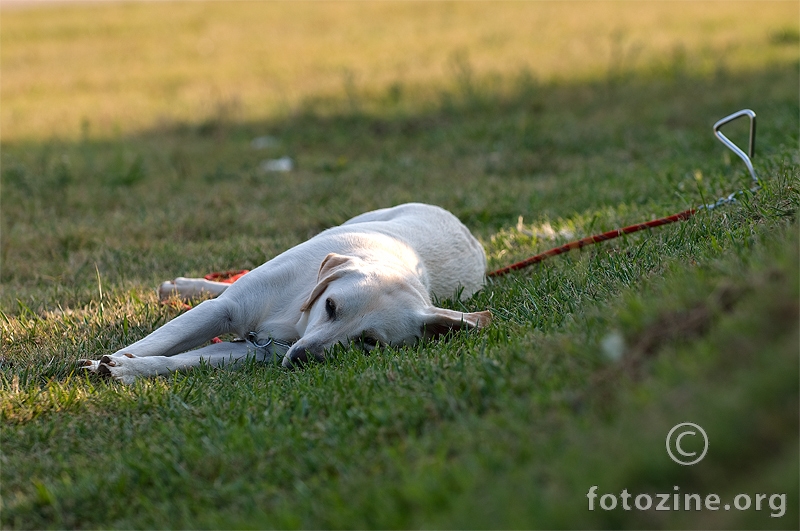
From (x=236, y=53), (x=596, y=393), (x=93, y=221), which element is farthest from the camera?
(x=236, y=53)

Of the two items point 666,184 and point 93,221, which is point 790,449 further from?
point 93,221

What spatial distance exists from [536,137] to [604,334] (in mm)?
7885

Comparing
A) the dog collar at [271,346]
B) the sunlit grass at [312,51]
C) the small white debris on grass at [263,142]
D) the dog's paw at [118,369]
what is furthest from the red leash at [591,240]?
the sunlit grass at [312,51]

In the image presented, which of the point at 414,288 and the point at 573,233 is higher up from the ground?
the point at 414,288

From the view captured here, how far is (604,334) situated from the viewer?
3016 mm

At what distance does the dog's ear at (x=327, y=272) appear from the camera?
13.7ft

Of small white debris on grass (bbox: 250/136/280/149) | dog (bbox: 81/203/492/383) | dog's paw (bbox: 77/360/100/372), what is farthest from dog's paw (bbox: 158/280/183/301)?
small white debris on grass (bbox: 250/136/280/149)

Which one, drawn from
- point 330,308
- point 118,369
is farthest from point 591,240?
point 118,369

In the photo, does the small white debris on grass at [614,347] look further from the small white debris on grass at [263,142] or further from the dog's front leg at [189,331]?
the small white debris on grass at [263,142]

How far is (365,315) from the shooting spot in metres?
4.11

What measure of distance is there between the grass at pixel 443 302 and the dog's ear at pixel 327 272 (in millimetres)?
396

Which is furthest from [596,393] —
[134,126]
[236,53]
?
[236,53]

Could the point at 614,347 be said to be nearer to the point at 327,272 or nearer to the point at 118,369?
the point at 327,272

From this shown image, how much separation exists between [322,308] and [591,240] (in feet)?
7.21
